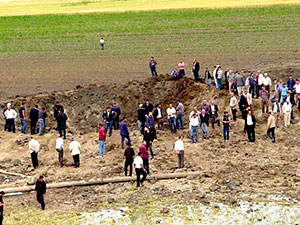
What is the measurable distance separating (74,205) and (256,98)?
12717mm

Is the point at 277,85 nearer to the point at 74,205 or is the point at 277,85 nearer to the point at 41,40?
the point at 74,205

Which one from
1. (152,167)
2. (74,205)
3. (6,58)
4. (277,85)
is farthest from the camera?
(6,58)

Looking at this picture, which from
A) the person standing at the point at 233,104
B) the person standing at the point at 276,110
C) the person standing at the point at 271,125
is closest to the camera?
the person standing at the point at 271,125

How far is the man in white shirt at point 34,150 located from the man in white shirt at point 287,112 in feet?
34.7

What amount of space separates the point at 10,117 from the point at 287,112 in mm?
12215

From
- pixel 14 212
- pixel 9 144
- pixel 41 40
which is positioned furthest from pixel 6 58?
pixel 14 212

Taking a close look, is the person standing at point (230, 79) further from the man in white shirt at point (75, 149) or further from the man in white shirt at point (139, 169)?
the man in white shirt at point (139, 169)

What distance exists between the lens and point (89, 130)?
3194 cm

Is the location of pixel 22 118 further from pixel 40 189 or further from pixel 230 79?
pixel 230 79

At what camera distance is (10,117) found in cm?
3062

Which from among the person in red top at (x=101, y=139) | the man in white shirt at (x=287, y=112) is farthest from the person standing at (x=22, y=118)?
the man in white shirt at (x=287, y=112)

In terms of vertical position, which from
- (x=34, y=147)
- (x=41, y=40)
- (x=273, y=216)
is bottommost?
(x=273, y=216)

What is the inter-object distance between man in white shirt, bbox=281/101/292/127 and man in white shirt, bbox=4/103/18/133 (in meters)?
11.9

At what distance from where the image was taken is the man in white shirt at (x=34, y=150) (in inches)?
1037
